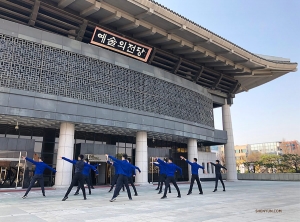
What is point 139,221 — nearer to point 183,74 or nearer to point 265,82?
point 183,74

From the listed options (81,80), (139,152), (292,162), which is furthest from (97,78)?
(292,162)

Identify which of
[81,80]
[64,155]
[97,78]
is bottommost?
[64,155]

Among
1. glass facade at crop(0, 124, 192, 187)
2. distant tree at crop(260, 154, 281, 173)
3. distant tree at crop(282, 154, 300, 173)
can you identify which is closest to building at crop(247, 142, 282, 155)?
distant tree at crop(260, 154, 281, 173)

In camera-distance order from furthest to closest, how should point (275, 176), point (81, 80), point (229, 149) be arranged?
point (275, 176), point (229, 149), point (81, 80)

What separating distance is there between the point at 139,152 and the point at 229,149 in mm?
13127

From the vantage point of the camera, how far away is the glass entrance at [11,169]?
1480 cm

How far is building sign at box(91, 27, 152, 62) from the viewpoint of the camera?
17.2 metres

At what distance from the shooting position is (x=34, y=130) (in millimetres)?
17250

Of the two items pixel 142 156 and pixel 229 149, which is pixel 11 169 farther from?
pixel 229 149

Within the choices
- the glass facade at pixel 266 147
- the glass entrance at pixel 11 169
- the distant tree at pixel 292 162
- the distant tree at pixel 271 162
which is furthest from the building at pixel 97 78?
the glass facade at pixel 266 147

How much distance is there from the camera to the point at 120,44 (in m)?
18.3

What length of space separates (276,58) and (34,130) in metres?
26.0

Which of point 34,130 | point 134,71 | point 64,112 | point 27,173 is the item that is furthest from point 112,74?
point 27,173

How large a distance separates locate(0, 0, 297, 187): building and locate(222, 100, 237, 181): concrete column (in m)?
5.34
